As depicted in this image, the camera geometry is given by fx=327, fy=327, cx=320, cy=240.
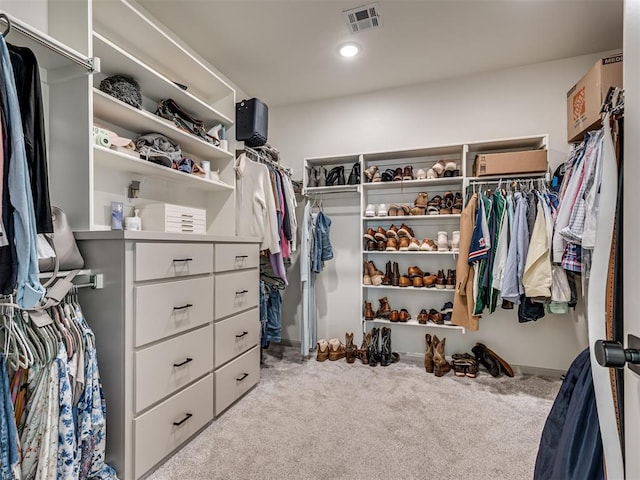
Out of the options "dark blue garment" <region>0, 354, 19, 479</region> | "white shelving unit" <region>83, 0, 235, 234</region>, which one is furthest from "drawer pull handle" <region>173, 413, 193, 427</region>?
"white shelving unit" <region>83, 0, 235, 234</region>

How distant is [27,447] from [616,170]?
6.12ft

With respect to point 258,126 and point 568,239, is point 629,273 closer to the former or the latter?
point 568,239

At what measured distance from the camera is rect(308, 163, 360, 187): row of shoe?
3062 millimetres

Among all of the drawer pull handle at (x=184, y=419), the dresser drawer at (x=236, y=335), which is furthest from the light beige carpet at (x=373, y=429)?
A: the dresser drawer at (x=236, y=335)

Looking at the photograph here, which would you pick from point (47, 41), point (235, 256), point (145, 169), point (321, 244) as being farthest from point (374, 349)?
point (47, 41)

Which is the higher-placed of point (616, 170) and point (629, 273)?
point (616, 170)

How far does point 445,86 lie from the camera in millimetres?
2965

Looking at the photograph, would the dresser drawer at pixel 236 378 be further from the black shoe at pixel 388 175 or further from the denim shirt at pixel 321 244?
the black shoe at pixel 388 175

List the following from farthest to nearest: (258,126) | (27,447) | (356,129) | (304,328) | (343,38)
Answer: (356,129), (304,328), (258,126), (343,38), (27,447)

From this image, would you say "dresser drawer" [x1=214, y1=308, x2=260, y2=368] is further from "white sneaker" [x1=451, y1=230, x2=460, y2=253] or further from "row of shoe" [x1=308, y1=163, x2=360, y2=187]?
"white sneaker" [x1=451, y1=230, x2=460, y2=253]

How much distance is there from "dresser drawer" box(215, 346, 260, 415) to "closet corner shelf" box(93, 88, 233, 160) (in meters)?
1.46

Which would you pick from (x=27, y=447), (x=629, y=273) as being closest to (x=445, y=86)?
(x=629, y=273)

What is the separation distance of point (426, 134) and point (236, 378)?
8.46ft

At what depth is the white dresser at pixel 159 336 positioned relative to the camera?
1.37 meters
